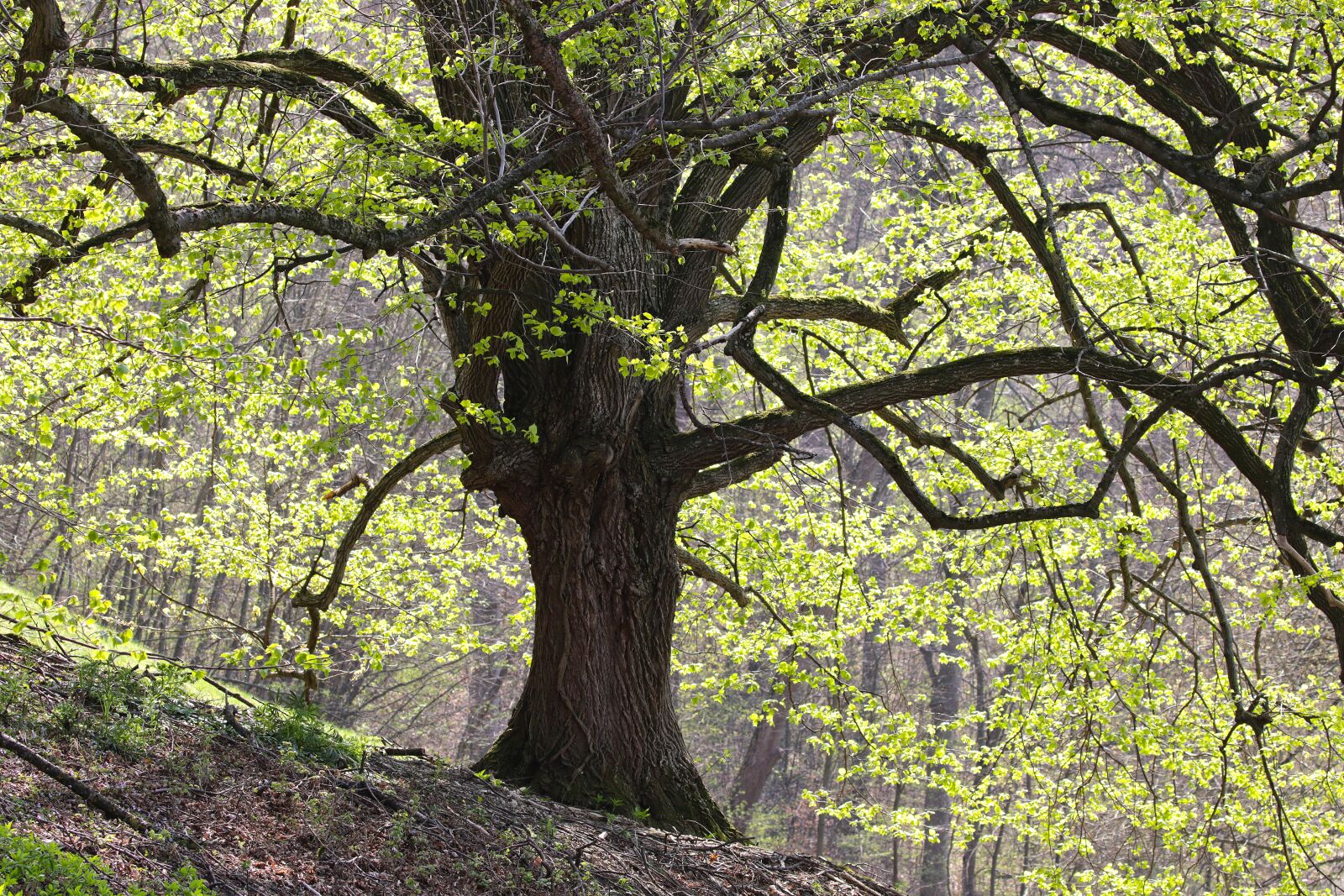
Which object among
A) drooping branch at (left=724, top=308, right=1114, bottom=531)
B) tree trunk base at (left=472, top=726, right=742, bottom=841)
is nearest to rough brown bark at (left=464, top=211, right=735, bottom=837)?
tree trunk base at (left=472, top=726, right=742, bottom=841)

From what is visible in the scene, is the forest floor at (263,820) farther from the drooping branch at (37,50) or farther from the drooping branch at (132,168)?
the drooping branch at (37,50)

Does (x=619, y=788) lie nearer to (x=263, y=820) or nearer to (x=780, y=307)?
(x=263, y=820)

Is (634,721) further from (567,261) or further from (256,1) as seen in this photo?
(256,1)

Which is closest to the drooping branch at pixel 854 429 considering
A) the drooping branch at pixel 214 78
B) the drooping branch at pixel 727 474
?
the drooping branch at pixel 727 474

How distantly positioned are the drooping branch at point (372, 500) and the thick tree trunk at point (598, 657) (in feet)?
3.60

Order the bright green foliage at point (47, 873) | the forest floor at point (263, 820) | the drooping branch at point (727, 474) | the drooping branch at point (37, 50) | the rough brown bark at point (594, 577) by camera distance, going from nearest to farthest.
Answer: the bright green foliage at point (47, 873) < the forest floor at point (263, 820) < the drooping branch at point (37, 50) < the rough brown bark at point (594, 577) < the drooping branch at point (727, 474)

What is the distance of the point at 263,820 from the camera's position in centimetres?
446

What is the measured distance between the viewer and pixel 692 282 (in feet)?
22.9

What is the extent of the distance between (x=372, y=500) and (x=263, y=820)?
335cm

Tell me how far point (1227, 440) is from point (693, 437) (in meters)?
2.95

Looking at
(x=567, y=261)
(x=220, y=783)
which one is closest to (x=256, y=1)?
(x=567, y=261)

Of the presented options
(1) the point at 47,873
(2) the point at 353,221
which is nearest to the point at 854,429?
(2) the point at 353,221

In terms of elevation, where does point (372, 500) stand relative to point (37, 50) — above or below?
below

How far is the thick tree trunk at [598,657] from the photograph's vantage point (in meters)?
6.36
